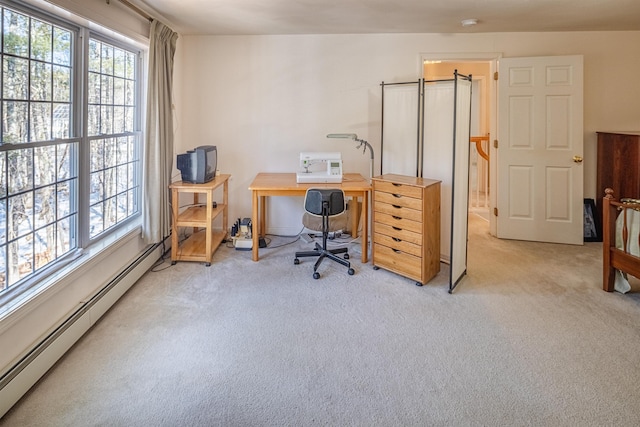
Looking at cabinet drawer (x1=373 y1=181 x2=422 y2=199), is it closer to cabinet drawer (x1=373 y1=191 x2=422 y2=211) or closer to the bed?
cabinet drawer (x1=373 y1=191 x2=422 y2=211)

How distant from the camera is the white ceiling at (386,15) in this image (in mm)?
3201

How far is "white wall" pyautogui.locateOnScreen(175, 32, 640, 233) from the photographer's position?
423 cm

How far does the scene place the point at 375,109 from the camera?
436cm

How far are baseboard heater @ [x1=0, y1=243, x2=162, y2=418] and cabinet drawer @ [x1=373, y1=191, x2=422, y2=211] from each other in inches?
80.8

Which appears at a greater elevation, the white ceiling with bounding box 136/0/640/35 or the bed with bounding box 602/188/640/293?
the white ceiling with bounding box 136/0/640/35

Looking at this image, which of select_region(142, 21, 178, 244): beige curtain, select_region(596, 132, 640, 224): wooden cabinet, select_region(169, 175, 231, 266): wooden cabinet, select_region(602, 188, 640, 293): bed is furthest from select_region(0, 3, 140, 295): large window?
select_region(596, 132, 640, 224): wooden cabinet

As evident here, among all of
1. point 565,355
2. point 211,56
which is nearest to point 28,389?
point 565,355

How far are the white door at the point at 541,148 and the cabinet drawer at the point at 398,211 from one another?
179cm

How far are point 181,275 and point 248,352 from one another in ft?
4.54

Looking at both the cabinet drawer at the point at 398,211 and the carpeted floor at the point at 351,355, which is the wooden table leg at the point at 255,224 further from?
the cabinet drawer at the point at 398,211

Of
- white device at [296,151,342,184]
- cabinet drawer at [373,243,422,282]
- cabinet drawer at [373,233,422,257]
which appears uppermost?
white device at [296,151,342,184]

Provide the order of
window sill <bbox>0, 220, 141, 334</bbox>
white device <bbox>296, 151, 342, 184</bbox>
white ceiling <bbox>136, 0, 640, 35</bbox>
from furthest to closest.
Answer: white device <bbox>296, 151, 342, 184</bbox> → white ceiling <bbox>136, 0, 640, 35</bbox> → window sill <bbox>0, 220, 141, 334</bbox>

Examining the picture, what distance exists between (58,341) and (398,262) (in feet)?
7.73

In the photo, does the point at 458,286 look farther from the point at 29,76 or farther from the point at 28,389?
the point at 29,76
